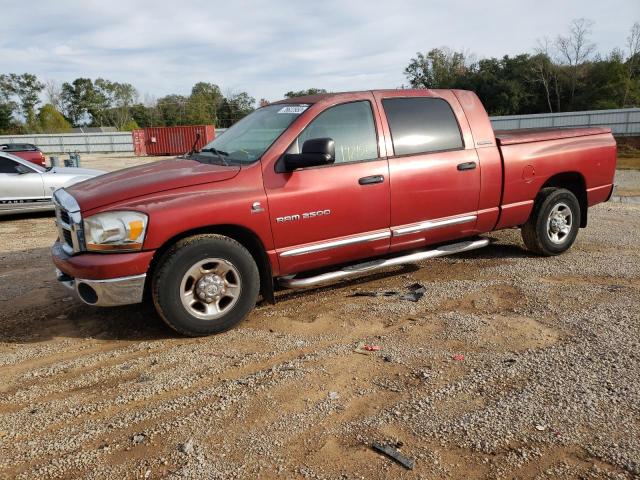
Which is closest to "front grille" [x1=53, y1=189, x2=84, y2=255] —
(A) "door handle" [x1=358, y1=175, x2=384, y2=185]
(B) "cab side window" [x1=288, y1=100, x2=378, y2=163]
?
(B) "cab side window" [x1=288, y1=100, x2=378, y2=163]

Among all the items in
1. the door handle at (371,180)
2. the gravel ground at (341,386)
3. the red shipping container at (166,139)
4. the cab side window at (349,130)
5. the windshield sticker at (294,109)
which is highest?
the red shipping container at (166,139)

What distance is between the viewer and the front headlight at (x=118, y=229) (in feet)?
12.2

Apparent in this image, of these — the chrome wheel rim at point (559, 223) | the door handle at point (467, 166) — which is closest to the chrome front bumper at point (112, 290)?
the door handle at point (467, 166)

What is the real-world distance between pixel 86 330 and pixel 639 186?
13735 millimetres

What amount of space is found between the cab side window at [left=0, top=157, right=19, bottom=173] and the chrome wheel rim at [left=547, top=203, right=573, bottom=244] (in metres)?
9.21

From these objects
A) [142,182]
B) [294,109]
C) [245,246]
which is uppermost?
[294,109]

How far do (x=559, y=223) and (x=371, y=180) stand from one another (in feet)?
8.82

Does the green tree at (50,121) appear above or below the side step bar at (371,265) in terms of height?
above

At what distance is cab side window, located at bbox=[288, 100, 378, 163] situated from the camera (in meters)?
4.49

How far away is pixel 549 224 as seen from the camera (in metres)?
5.91

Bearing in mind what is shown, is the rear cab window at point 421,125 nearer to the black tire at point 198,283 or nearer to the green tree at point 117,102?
the black tire at point 198,283

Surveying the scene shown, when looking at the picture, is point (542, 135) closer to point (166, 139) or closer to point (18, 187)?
point (18, 187)

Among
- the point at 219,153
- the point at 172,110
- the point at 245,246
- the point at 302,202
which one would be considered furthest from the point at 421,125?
the point at 172,110

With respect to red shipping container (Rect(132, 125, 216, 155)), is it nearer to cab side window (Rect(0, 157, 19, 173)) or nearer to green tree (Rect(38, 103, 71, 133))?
cab side window (Rect(0, 157, 19, 173))
